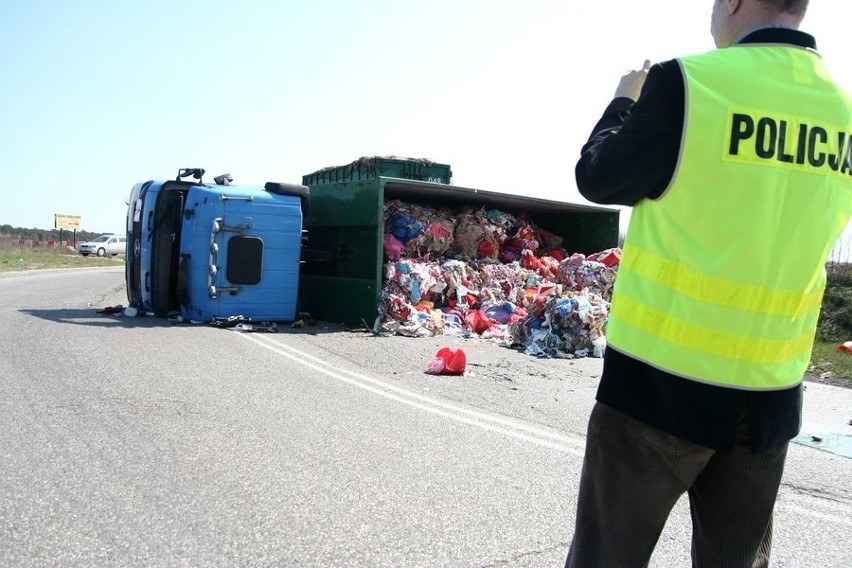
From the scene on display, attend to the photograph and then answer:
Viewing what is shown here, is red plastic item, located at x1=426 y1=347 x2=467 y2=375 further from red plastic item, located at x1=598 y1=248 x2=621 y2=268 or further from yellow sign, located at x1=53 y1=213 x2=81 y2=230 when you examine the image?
yellow sign, located at x1=53 y1=213 x2=81 y2=230

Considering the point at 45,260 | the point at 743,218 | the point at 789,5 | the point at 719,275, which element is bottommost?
the point at 45,260

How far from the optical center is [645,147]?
1576mm

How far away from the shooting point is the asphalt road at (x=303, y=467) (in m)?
3.07

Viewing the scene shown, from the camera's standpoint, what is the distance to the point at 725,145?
1.52 m

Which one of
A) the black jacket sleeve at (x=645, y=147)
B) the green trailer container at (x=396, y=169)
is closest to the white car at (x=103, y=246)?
the green trailer container at (x=396, y=169)

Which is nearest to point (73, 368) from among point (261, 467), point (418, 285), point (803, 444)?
point (261, 467)

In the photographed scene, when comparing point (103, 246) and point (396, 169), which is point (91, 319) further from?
point (103, 246)

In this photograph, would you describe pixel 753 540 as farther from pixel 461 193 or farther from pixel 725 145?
pixel 461 193

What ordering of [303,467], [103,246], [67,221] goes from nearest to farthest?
[303,467], [103,246], [67,221]

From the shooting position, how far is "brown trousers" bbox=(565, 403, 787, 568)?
5.29ft

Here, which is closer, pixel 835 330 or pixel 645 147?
pixel 645 147

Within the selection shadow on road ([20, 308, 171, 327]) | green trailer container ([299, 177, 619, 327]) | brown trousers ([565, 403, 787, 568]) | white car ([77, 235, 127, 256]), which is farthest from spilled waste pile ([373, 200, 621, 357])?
white car ([77, 235, 127, 256])

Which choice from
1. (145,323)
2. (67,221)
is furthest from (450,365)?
(67,221)

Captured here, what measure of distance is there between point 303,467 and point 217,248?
683 cm
